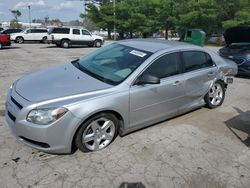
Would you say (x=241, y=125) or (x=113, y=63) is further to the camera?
(x=241, y=125)

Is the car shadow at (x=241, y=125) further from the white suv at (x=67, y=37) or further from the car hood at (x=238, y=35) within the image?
the white suv at (x=67, y=37)

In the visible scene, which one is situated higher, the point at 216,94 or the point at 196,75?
the point at 196,75

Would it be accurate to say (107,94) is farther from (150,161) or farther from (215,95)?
(215,95)

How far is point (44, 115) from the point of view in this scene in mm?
3170

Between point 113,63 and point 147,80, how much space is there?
28.3 inches

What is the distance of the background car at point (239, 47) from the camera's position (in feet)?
28.3

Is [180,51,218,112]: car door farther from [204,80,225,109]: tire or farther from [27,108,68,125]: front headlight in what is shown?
[27,108,68,125]: front headlight

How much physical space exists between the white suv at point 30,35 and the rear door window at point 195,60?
893 inches

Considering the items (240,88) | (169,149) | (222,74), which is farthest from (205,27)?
(169,149)

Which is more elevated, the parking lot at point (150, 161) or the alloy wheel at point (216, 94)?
the alloy wheel at point (216, 94)

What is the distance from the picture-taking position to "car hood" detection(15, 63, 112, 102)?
3.40 meters

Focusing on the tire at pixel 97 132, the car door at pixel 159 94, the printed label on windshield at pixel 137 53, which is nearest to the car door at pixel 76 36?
the printed label on windshield at pixel 137 53

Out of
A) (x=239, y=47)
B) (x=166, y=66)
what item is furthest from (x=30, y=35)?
(x=166, y=66)

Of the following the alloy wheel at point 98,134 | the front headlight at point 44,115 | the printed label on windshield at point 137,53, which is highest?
the printed label on windshield at point 137,53
